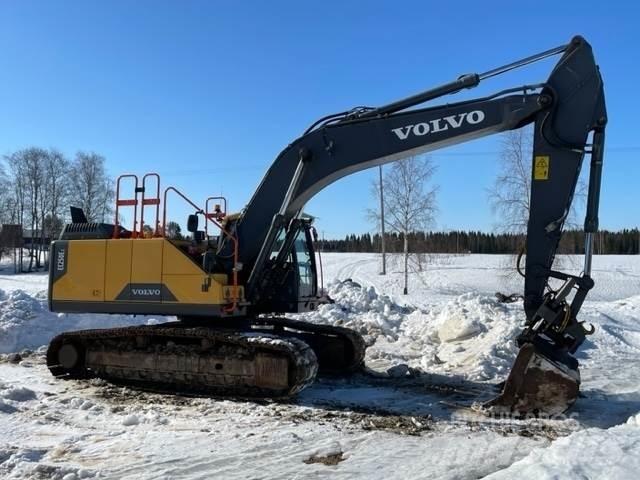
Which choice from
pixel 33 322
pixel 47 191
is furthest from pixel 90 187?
pixel 33 322

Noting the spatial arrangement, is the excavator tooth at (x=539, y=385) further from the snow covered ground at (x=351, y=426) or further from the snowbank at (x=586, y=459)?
the snowbank at (x=586, y=459)

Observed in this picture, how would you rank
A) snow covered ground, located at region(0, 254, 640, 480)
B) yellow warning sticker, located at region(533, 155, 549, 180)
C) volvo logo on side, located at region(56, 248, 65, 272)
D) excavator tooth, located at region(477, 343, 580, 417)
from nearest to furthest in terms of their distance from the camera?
snow covered ground, located at region(0, 254, 640, 480) < excavator tooth, located at region(477, 343, 580, 417) < yellow warning sticker, located at region(533, 155, 549, 180) < volvo logo on side, located at region(56, 248, 65, 272)

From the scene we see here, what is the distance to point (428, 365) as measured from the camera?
10.8 meters

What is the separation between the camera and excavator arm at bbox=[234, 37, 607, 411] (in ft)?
23.9

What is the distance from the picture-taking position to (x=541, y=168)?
7.61 metres

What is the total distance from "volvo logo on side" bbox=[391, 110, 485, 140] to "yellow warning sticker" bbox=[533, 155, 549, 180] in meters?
0.86

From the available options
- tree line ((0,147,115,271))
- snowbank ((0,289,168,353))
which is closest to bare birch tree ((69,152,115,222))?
tree line ((0,147,115,271))

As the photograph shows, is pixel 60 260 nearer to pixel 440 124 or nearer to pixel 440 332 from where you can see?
pixel 440 124

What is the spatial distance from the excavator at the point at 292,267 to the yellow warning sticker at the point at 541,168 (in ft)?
0.05

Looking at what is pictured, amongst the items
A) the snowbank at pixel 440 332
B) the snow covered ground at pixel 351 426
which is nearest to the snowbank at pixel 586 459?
the snow covered ground at pixel 351 426

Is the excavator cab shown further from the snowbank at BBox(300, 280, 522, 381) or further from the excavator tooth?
the excavator tooth

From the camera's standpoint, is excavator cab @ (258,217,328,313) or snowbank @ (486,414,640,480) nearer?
snowbank @ (486,414,640,480)

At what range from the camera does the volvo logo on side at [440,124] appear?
Answer: 787 centimetres

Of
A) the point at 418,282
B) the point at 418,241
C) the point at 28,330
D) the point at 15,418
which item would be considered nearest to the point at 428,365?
the point at 15,418
